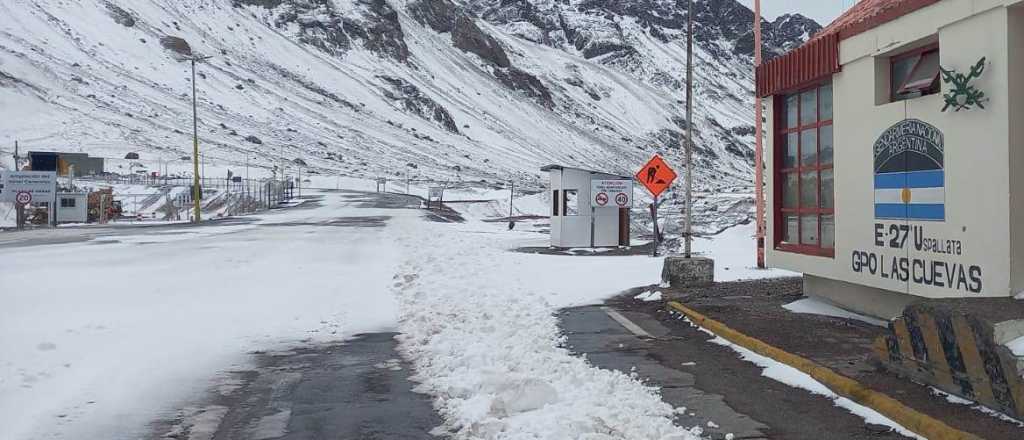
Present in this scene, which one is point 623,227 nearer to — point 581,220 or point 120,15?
point 581,220

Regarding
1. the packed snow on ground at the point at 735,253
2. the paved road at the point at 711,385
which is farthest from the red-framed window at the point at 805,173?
the packed snow on ground at the point at 735,253

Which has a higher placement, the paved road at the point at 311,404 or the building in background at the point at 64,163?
the building in background at the point at 64,163

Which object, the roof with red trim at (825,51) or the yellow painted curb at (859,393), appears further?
the roof with red trim at (825,51)

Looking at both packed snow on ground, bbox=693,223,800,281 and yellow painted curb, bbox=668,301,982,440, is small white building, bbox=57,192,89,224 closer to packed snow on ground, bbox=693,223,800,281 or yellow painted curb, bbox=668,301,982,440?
packed snow on ground, bbox=693,223,800,281

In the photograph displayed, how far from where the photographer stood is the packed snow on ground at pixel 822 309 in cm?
1024

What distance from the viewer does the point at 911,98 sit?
30.1ft

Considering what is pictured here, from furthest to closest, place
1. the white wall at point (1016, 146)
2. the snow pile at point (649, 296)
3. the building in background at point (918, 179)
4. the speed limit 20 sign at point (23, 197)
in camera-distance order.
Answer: the speed limit 20 sign at point (23, 197) < the snow pile at point (649, 296) < the white wall at point (1016, 146) < the building in background at point (918, 179)

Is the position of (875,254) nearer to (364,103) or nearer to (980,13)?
(980,13)

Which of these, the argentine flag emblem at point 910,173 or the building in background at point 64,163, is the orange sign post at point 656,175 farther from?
the building in background at point 64,163

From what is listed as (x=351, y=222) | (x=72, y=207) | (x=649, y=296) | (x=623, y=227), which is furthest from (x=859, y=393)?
(x=72, y=207)

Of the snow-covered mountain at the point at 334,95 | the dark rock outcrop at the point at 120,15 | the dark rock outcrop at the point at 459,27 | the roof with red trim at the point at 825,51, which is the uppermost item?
the dark rock outcrop at the point at 459,27

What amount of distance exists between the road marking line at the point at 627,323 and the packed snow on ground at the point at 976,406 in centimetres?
385

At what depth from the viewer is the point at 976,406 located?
6.00 metres

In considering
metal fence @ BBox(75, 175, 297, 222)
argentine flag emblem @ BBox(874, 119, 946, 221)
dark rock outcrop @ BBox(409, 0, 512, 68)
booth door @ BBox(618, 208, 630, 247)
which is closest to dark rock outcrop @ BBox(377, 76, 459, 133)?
dark rock outcrop @ BBox(409, 0, 512, 68)
